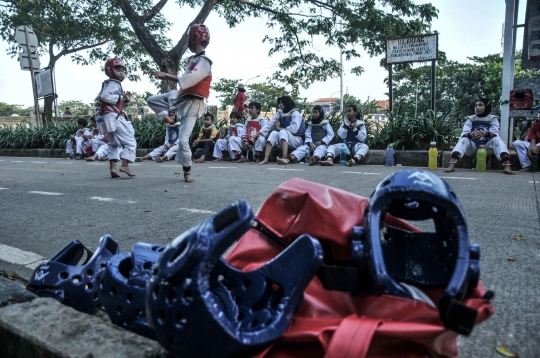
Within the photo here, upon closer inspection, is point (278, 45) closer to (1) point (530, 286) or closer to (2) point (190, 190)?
(2) point (190, 190)

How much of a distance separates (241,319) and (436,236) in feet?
1.78

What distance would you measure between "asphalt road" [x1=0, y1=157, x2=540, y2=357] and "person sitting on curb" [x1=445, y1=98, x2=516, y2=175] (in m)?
0.75

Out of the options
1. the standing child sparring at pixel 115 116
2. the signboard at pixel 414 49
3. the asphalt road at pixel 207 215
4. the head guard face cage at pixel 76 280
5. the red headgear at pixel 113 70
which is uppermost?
the signboard at pixel 414 49

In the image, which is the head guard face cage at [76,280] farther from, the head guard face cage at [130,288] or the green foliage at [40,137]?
the green foliage at [40,137]

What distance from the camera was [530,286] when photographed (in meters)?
1.84

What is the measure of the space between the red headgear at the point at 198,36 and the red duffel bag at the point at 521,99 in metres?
5.80

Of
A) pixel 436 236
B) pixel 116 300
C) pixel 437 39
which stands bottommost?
pixel 116 300

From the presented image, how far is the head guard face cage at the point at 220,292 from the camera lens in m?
0.95

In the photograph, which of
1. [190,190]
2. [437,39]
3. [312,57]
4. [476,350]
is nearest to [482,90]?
[312,57]

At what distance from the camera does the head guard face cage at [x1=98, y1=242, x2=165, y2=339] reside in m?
1.26

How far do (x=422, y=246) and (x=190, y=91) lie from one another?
4.68m

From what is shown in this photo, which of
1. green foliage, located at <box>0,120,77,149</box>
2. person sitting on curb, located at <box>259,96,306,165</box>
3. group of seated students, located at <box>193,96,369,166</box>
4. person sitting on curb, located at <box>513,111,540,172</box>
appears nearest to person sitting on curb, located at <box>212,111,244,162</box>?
group of seated students, located at <box>193,96,369,166</box>

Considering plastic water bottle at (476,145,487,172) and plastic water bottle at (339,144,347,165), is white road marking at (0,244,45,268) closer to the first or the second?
plastic water bottle at (476,145,487,172)

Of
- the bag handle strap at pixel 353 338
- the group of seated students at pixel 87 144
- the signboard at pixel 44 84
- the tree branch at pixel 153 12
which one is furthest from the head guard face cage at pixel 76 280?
the signboard at pixel 44 84
